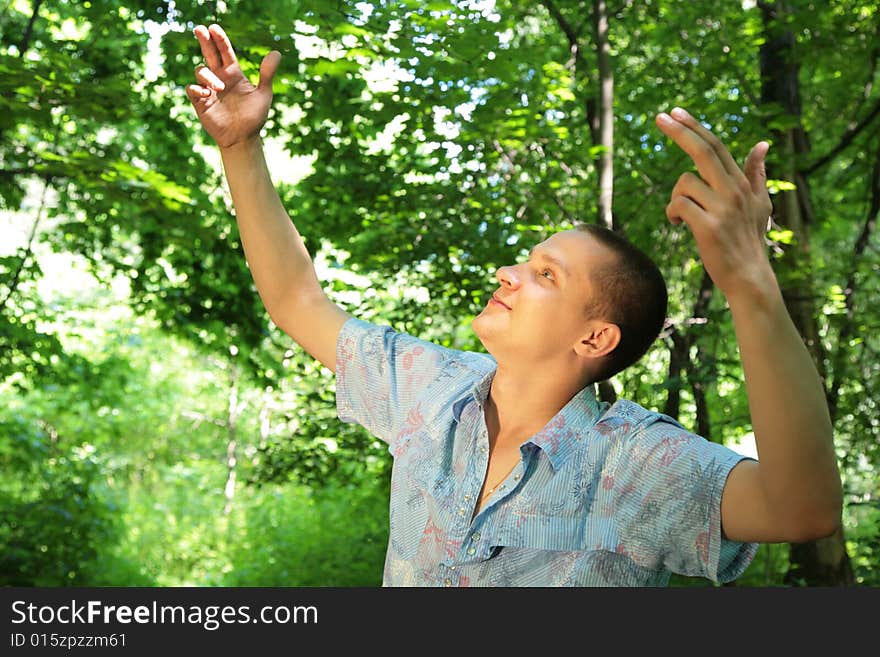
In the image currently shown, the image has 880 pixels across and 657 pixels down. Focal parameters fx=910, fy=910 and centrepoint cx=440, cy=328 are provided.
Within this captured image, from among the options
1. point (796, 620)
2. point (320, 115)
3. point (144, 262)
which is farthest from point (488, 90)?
point (796, 620)

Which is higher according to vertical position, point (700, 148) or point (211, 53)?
point (211, 53)

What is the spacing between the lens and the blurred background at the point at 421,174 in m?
3.81

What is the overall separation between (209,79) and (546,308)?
676 mm

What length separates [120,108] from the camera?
407cm

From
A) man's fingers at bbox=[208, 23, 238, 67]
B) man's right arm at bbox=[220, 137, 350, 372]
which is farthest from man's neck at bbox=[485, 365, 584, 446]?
man's fingers at bbox=[208, 23, 238, 67]

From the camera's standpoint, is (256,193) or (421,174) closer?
(256,193)

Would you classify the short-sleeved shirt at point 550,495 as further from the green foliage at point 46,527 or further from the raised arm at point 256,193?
the green foliage at point 46,527

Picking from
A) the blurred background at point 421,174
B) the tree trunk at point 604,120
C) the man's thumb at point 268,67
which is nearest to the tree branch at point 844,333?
the blurred background at point 421,174

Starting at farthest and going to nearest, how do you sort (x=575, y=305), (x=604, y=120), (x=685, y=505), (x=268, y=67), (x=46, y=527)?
Answer: 1. (x=46, y=527)
2. (x=604, y=120)
3. (x=268, y=67)
4. (x=575, y=305)
5. (x=685, y=505)

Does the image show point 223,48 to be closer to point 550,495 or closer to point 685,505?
point 550,495

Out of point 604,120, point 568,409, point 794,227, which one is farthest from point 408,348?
point 794,227

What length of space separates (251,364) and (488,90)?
2.50 metres

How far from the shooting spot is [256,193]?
1533 millimetres

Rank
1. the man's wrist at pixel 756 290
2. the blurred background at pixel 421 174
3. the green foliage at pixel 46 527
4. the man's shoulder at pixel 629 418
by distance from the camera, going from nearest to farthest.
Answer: the man's wrist at pixel 756 290
the man's shoulder at pixel 629 418
the blurred background at pixel 421 174
the green foliage at pixel 46 527
